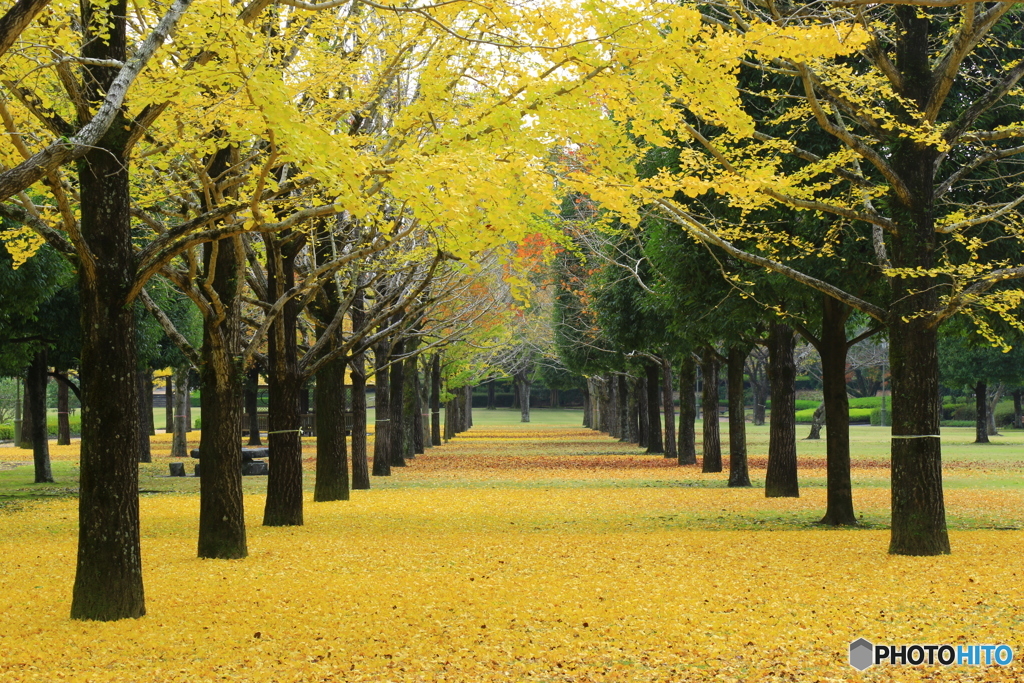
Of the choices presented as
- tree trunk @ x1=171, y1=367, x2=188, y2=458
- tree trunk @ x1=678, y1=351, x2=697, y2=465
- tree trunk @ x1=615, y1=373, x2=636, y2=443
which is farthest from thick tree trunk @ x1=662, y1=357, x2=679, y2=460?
tree trunk @ x1=171, y1=367, x2=188, y2=458

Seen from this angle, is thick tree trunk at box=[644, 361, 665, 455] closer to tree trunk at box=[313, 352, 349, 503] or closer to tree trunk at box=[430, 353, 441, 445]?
tree trunk at box=[430, 353, 441, 445]

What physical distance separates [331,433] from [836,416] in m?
8.89

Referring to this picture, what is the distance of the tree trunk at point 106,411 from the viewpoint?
8078mm

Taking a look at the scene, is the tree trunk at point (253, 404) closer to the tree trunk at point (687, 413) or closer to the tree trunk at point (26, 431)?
the tree trunk at point (26, 431)

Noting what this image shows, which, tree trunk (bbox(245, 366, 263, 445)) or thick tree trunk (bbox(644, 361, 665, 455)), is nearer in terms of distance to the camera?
thick tree trunk (bbox(644, 361, 665, 455))

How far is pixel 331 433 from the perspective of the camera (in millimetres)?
18625

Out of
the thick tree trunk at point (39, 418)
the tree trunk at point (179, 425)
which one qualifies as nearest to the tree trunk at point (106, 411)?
the thick tree trunk at point (39, 418)

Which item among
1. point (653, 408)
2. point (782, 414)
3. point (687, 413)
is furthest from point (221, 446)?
point (653, 408)

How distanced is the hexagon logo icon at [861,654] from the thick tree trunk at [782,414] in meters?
11.7

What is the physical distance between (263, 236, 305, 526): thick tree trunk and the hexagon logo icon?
32.6ft

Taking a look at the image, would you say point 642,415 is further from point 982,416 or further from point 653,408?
point 982,416

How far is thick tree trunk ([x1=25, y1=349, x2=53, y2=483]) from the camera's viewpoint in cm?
2564

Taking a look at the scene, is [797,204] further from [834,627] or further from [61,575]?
[61,575]

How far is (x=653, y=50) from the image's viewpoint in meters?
8.75
